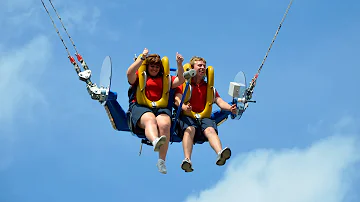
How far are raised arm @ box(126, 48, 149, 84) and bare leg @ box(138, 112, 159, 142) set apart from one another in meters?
0.62

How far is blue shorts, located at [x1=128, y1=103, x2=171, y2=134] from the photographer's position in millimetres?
11922

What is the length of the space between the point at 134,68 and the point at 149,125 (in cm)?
93

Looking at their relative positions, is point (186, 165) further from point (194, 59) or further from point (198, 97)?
point (194, 59)

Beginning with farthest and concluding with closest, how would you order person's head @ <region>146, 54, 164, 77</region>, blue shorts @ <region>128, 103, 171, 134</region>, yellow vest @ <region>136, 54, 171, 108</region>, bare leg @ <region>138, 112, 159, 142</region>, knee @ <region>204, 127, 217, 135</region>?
person's head @ <region>146, 54, 164, 77</region> → knee @ <region>204, 127, 217, 135</region> → yellow vest @ <region>136, 54, 171, 108</region> → blue shorts @ <region>128, 103, 171, 134</region> → bare leg @ <region>138, 112, 159, 142</region>

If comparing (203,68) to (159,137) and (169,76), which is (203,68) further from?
(159,137)

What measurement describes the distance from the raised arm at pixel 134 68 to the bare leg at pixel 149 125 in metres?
0.62

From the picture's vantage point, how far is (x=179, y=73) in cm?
1195

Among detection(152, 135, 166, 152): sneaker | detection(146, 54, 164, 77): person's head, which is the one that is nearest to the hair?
detection(146, 54, 164, 77): person's head

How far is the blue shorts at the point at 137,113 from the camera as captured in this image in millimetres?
11922

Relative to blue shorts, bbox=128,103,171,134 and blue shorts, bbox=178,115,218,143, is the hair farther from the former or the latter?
blue shorts, bbox=128,103,171,134

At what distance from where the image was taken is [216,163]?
11.8 meters

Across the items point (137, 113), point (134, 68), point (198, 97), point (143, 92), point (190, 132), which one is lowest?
point (190, 132)

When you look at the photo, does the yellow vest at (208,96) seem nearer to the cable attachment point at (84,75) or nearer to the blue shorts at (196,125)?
the blue shorts at (196,125)

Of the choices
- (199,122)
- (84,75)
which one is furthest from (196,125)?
(84,75)
